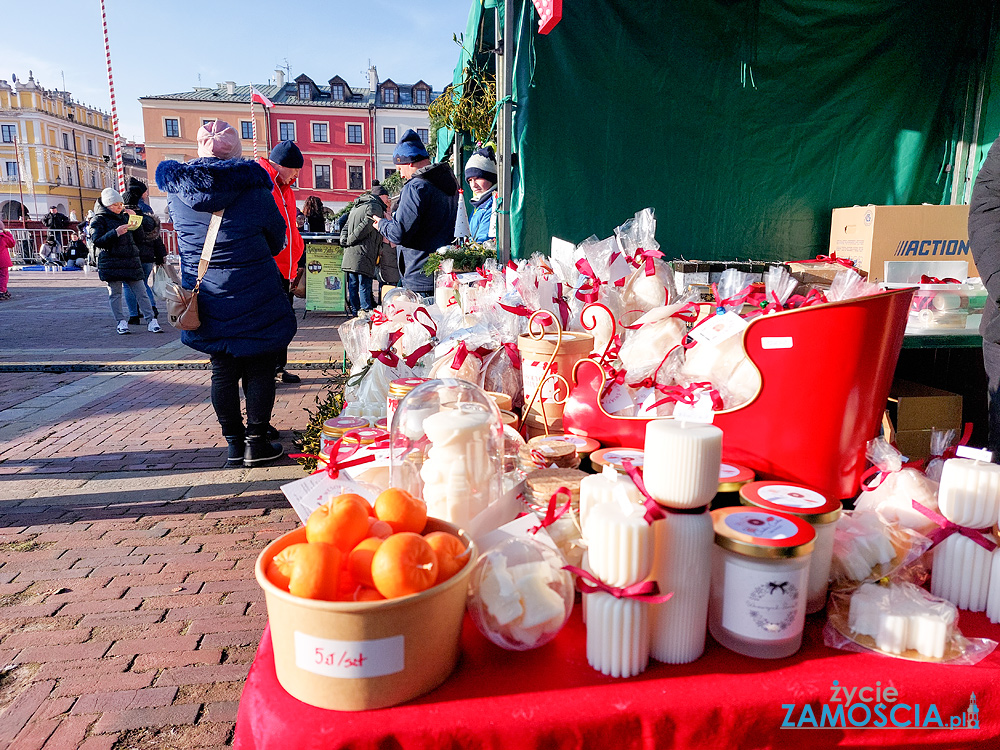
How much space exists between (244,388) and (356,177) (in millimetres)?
44924

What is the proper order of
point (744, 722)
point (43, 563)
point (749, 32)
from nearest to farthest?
point (744, 722), point (43, 563), point (749, 32)

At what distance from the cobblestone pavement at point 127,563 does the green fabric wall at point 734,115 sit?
272cm

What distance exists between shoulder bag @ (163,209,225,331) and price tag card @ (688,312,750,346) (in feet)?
9.19

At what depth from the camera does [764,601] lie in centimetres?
114

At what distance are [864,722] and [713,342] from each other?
3.38 feet

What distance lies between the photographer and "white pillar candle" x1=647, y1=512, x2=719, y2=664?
1108mm

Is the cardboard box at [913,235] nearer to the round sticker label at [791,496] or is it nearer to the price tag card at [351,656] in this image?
the round sticker label at [791,496]

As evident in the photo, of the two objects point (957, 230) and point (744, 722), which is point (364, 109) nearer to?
point (957, 230)

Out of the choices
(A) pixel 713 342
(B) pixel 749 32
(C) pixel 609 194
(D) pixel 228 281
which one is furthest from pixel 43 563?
(B) pixel 749 32

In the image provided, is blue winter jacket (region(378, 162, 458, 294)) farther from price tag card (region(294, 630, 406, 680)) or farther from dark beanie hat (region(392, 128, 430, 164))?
price tag card (region(294, 630, 406, 680))

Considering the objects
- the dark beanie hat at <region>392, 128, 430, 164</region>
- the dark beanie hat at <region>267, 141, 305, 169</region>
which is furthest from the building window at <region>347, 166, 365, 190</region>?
the dark beanie hat at <region>267, 141, 305, 169</region>

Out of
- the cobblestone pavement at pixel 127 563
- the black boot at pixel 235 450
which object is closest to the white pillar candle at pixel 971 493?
the cobblestone pavement at pixel 127 563

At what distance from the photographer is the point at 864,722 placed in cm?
113

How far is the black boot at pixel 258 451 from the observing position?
420 cm
